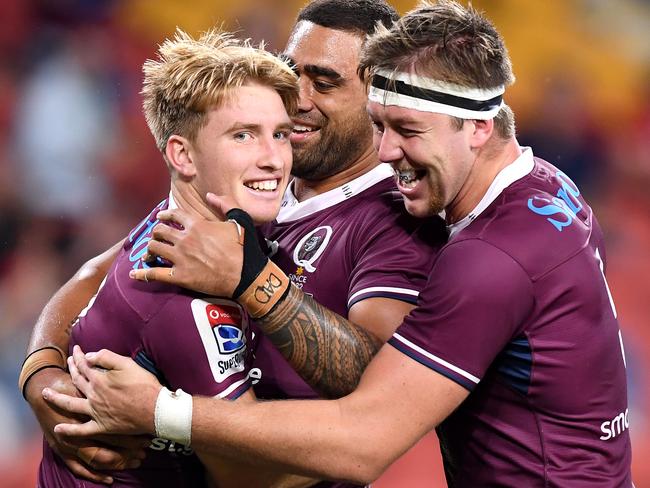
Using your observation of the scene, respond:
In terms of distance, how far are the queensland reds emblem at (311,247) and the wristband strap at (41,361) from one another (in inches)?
33.8

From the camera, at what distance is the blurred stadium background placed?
6.29 meters

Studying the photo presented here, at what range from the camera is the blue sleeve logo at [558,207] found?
111 inches

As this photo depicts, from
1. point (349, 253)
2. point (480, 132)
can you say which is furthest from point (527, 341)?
point (349, 253)

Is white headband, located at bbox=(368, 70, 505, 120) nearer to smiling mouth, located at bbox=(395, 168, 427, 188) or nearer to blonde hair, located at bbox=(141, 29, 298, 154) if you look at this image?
smiling mouth, located at bbox=(395, 168, 427, 188)

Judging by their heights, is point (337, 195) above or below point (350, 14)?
below

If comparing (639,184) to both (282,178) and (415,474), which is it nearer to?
(415,474)

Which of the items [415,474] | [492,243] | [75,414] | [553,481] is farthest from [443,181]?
[415,474]

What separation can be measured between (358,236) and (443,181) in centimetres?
44

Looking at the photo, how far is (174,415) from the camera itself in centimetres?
271

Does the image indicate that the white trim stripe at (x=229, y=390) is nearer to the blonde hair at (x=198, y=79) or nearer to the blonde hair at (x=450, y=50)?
the blonde hair at (x=198, y=79)

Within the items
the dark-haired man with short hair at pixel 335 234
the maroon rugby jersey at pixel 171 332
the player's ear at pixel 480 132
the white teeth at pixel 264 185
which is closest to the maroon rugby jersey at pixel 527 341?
the player's ear at pixel 480 132

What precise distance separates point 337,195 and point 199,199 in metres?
0.77

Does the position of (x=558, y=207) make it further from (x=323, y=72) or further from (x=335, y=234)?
(x=323, y=72)

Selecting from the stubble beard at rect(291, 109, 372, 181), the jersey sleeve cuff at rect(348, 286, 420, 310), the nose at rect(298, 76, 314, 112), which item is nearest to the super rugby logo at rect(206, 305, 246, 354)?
the jersey sleeve cuff at rect(348, 286, 420, 310)
